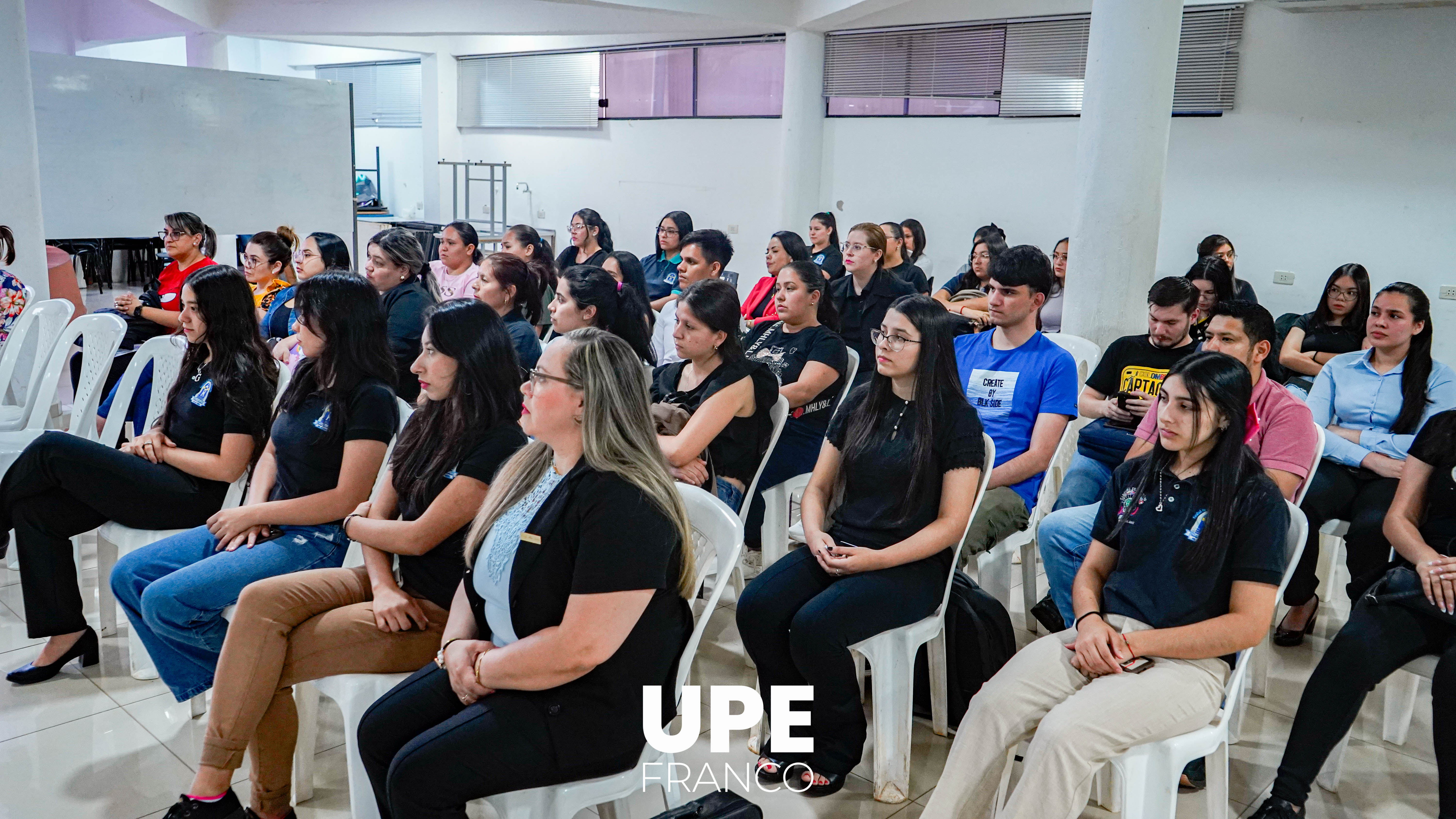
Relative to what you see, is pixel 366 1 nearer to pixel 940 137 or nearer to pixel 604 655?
pixel 940 137

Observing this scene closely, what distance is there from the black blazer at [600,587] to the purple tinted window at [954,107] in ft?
22.1

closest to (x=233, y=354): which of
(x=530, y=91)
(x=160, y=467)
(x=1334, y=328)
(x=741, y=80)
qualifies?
(x=160, y=467)

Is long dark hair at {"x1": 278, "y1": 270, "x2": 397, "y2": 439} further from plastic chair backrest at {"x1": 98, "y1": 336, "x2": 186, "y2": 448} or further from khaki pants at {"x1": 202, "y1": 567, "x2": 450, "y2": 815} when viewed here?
plastic chair backrest at {"x1": 98, "y1": 336, "x2": 186, "y2": 448}

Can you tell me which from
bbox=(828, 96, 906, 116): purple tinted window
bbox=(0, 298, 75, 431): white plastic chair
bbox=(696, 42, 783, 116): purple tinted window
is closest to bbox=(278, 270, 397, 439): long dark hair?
bbox=(0, 298, 75, 431): white plastic chair

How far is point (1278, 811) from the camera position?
87.0 inches

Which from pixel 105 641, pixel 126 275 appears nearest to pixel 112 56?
pixel 126 275

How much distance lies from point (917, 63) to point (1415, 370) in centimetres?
557

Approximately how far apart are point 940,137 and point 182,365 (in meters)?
6.37

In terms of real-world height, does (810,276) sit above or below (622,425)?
above

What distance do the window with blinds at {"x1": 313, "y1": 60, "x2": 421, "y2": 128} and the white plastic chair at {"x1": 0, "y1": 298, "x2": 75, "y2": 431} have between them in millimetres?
9793

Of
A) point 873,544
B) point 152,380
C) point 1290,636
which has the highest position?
point 152,380

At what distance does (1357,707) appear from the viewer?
227 centimetres

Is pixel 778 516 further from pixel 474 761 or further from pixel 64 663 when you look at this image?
pixel 64 663

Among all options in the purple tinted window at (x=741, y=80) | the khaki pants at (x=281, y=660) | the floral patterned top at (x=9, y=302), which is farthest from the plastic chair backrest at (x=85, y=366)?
the purple tinted window at (x=741, y=80)
